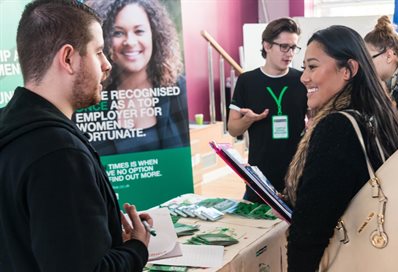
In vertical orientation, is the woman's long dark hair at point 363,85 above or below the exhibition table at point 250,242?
above

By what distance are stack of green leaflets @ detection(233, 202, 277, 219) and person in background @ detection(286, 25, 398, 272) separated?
0.31 metres

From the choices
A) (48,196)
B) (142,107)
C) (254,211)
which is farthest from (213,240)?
(142,107)

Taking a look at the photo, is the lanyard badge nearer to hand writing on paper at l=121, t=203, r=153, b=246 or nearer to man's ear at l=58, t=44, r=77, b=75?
hand writing on paper at l=121, t=203, r=153, b=246

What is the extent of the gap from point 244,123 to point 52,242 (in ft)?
5.29

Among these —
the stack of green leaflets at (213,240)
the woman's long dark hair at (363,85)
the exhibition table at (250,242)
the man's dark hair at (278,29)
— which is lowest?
the exhibition table at (250,242)

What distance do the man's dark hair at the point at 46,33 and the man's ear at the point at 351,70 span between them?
763mm

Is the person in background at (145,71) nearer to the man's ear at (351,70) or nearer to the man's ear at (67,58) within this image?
the man's ear at (351,70)

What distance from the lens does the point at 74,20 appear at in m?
0.92

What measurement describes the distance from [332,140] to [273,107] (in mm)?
1171

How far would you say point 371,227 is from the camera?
1137 millimetres

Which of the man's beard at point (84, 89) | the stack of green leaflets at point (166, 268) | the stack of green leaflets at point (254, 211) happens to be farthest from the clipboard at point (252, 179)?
the man's beard at point (84, 89)

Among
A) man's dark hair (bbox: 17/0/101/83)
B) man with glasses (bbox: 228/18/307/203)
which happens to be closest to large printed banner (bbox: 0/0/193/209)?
man with glasses (bbox: 228/18/307/203)

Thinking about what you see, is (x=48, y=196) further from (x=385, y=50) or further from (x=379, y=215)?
(x=385, y=50)

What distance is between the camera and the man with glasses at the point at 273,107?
229cm
